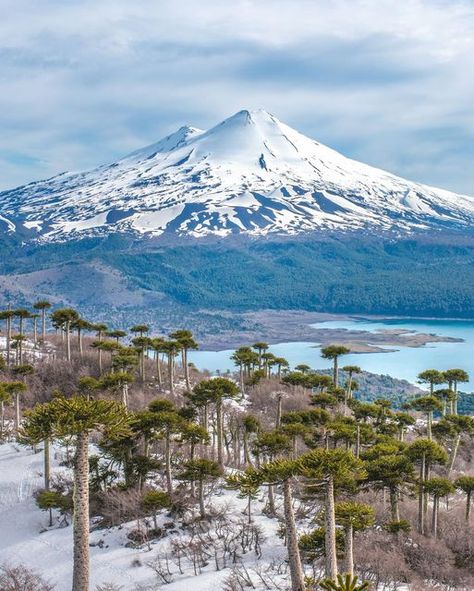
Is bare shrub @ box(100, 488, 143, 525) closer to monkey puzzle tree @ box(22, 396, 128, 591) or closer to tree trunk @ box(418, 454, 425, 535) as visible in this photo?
tree trunk @ box(418, 454, 425, 535)

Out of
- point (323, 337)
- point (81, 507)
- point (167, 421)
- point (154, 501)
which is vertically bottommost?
point (323, 337)

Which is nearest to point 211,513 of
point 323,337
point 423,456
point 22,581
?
point 22,581

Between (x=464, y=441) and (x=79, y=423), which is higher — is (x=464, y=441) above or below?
below

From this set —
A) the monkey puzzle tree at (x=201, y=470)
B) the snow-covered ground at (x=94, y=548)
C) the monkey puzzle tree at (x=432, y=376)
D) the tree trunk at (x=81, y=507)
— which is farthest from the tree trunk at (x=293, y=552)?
the monkey puzzle tree at (x=432, y=376)

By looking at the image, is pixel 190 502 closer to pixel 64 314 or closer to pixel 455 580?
pixel 455 580

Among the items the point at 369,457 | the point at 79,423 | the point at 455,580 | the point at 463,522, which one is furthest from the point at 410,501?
the point at 79,423

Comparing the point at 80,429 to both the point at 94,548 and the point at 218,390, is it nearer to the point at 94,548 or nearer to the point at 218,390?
the point at 94,548

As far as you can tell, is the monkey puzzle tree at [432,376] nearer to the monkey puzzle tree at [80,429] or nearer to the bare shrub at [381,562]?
the bare shrub at [381,562]
